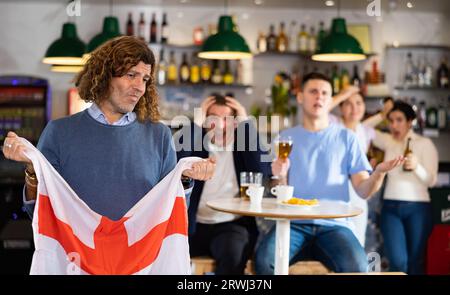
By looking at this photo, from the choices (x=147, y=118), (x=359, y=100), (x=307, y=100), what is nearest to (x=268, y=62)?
(x=359, y=100)

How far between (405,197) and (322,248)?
1.37 meters

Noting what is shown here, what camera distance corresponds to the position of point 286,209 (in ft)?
8.68

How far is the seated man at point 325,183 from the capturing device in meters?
2.92

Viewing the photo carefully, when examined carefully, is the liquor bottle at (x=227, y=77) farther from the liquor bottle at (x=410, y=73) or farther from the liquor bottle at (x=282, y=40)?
the liquor bottle at (x=410, y=73)

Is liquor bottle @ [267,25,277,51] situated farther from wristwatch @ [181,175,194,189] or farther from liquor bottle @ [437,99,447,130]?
wristwatch @ [181,175,194,189]

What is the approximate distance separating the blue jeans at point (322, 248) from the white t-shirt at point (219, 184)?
0.84ft

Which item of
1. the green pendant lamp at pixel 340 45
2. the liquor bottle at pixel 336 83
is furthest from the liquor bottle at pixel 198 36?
the green pendant lamp at pixel 340 45

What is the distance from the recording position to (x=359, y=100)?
4.12 m

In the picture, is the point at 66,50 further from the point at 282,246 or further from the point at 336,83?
the point at 336,83
